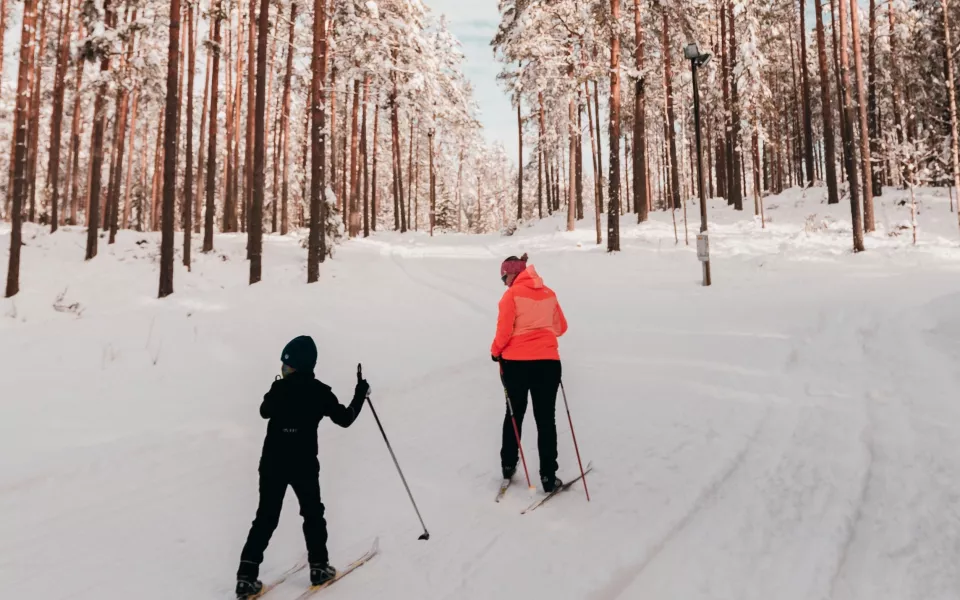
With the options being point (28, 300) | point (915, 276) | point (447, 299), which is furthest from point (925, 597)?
point (28, 300)

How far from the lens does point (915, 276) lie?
42.8 feet

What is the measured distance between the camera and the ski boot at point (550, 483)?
189 inches

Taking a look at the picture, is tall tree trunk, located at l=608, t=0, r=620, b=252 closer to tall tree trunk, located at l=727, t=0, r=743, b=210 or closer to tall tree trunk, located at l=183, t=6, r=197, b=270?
tall tree trunk, located at l=727, t=0, r=743, b=210

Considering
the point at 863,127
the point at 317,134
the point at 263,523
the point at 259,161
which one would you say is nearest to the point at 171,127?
the point at 259,161

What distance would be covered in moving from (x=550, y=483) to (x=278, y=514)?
95.2 inches

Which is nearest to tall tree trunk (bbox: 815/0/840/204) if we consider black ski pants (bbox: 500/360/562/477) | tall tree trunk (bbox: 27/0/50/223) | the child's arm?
black ski pants (bbox: 500/360/562/477)

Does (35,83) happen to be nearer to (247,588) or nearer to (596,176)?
(247,588)

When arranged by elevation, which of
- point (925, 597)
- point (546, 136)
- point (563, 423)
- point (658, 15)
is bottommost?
point (925, 597)

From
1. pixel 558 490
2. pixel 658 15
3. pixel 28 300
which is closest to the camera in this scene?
pixel 558 490

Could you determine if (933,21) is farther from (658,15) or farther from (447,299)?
(447,299)

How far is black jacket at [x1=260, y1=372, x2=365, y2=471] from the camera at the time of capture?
3426 millimetres

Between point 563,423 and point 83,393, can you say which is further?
point 83,393

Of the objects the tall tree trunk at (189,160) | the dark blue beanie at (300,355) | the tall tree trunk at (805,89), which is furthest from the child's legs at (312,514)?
the tall tree trunk at (805,89)

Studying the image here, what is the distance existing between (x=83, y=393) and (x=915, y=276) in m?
17.7
